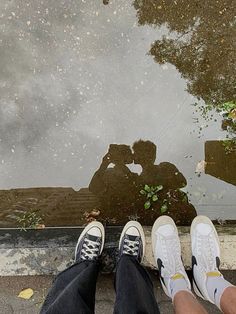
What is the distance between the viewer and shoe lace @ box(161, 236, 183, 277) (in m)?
2.70

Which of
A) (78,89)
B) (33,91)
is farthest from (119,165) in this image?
(33,91)

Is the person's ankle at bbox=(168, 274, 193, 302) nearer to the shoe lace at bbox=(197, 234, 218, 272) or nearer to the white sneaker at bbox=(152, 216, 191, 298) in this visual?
the white sneaker at bbox=(152, 216, 191, 298)

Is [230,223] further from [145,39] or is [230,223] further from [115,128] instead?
[145,39]

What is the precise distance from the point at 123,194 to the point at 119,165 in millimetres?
216

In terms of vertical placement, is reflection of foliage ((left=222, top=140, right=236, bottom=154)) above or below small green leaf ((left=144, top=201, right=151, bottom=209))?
above

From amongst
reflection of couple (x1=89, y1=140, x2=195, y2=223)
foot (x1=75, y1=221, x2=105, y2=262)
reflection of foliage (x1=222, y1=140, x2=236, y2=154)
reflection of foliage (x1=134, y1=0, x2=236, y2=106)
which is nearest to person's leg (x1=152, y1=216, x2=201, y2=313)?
reflection of couple (x1=89, y1=140, x2=195, y2=223)

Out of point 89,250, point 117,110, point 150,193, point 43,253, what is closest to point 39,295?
point 43,253

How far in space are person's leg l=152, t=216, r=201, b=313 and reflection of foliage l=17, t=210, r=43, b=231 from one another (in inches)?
33.6

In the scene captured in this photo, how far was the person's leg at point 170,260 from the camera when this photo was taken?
2.50 meters

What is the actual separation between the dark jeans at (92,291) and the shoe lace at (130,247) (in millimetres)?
51

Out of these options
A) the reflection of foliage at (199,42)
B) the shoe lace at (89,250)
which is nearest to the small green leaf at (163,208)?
the shoe lace at (89,250)

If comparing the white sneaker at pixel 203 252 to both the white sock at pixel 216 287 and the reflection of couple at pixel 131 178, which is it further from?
the reflection of couple at pixel 131 178

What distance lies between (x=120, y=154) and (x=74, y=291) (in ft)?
3.56

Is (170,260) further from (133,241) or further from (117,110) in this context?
(117,110)
